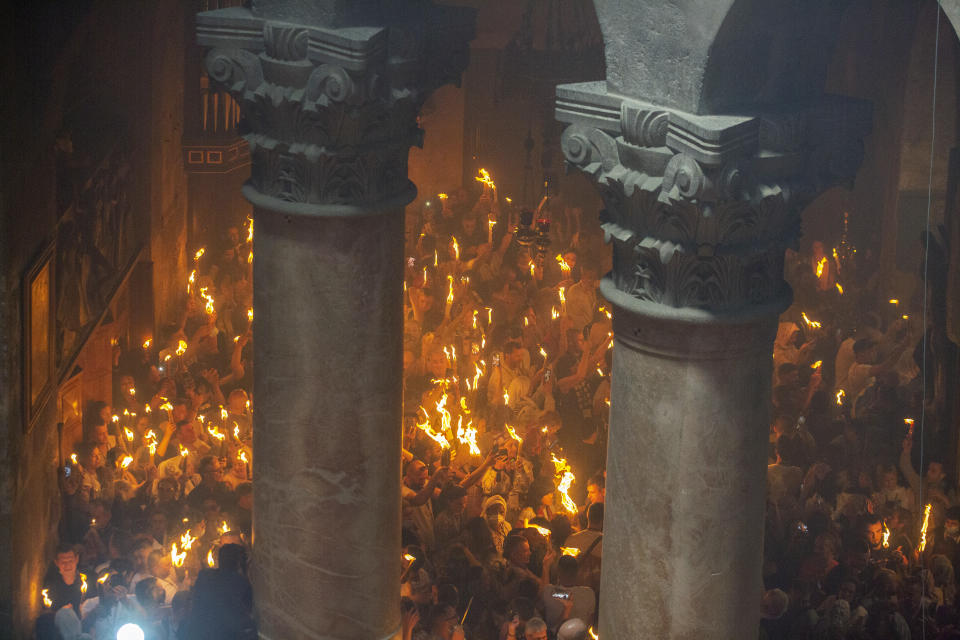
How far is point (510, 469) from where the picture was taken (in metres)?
11.8

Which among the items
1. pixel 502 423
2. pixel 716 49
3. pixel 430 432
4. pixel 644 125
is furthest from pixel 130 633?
pixel 716 49

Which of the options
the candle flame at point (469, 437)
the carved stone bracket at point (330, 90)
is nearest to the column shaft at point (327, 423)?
the carved stone bracket at point (330, 90)

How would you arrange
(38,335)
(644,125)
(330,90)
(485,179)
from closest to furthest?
(644,125), (330,90), (38,335), (485,179)

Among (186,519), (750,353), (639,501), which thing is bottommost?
(186,519)

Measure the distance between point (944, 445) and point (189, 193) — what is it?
9.60m

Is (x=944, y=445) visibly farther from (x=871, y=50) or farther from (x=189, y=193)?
(x=189, y=193)

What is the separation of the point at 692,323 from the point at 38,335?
6.60m

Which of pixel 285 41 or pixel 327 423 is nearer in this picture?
pixel 285 41

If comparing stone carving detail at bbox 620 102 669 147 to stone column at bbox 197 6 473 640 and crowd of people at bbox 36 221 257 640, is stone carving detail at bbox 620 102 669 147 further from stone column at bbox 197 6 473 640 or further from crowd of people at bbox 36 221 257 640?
crowd of people at bbox 36 221 257 640

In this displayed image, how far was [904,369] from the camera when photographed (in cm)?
1378

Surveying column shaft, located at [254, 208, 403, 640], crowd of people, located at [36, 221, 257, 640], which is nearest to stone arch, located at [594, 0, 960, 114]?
column shaft, located at [254, 208, 403, 640]

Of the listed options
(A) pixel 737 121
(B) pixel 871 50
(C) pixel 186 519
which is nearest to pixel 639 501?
(A) pixel 737 121

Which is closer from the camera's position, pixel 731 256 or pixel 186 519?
pixel 731 256

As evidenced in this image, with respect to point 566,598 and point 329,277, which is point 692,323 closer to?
point 329,277
